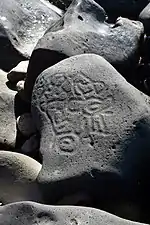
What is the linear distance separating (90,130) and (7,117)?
0.38 meters

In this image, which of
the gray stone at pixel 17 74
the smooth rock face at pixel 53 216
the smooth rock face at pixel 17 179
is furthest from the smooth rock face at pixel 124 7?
the smooth rock face at pixel 53 216

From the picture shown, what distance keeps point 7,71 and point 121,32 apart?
1.31ft

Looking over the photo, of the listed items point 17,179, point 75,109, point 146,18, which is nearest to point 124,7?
point 146,18

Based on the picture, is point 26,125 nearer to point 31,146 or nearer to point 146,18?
point 31,146

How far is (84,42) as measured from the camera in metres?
1.73

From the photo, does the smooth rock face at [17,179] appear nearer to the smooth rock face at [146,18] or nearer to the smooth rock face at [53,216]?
the smooth rock face at [53,216]

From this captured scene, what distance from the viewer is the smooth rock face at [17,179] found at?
142 cm

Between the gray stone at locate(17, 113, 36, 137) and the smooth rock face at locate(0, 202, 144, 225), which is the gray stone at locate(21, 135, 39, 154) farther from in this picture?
the smooth rock face at locate(0, 202, 144, 225)

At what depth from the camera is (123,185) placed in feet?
4.44

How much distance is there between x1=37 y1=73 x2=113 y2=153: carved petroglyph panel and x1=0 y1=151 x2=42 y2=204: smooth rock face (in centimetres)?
9

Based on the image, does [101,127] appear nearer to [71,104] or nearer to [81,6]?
[71,104]

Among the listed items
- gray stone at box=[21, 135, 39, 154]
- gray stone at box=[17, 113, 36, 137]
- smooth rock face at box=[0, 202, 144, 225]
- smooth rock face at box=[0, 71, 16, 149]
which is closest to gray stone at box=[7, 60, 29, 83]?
smooth rock face at box=[0, 71, 16, 149]

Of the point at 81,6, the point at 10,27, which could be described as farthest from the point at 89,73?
the point at 10,27

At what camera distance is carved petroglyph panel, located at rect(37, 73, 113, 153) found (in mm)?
1411
